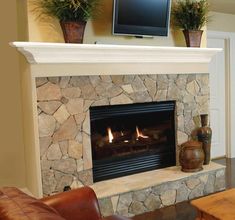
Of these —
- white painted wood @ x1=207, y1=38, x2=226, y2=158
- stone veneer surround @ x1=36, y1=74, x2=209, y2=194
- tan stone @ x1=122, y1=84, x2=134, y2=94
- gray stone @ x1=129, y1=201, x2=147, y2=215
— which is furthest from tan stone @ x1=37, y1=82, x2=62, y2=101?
white painted wood @ x1=207, y1=38, x2=226, y2=158

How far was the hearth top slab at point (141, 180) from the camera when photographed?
296cm

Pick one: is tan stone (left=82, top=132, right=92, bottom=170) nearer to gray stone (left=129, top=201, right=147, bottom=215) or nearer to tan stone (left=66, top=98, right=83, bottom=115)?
tan stone (left=66, top=98, right=83, bottom=115)

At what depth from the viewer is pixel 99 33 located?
3.08 metres

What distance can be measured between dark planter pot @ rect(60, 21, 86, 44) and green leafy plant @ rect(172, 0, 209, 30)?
121 centimetres

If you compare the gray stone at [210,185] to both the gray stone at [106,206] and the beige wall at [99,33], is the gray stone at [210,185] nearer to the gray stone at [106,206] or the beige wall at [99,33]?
the gray stone at [106,206]

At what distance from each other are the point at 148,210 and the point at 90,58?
1.63m

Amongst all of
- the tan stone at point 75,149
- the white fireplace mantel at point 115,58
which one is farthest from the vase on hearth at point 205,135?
the tan stone at point 75,149

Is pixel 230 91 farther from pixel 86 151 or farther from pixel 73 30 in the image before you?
pixel 73 30

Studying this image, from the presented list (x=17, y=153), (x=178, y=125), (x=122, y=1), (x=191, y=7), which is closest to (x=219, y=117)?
(x=178, y=125)

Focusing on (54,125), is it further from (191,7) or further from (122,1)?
(191,7)

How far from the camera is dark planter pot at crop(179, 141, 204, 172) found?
3.33 metres

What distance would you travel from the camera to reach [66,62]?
112 inches

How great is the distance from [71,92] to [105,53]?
0.50 meters

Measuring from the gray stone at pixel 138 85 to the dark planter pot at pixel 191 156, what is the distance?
80 centimetres
